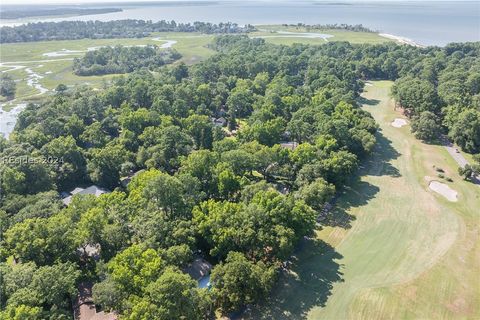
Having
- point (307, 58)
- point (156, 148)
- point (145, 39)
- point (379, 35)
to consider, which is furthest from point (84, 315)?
point (379, 35)

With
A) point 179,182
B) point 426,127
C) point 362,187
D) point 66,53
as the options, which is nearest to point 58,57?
point 66,53

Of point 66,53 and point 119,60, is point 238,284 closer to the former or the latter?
point 119,60

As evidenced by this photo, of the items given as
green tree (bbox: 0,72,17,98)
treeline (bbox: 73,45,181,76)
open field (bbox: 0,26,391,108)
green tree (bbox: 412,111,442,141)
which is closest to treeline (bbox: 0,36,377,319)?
green tree (bbox: 412,111,442,141)

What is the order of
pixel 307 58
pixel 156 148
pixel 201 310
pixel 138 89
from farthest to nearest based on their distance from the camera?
pixel 307 58, pixel 138 89, pixel 156 148, pixel 201 310

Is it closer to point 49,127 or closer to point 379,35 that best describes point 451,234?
point 49,127

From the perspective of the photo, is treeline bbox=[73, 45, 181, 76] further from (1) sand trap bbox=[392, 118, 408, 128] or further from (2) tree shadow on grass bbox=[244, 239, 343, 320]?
(2) tree shadow on grass bbox=[244, 239, 343, 320]

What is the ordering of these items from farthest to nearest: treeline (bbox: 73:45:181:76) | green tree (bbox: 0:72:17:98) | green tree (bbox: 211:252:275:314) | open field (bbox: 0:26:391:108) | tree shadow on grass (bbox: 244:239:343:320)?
treeline (bbox: 73:45:181:76) → open field (bbox: 0:26:391:108) → green tree (bbox: 0:72:17:98) → tree shadow on grass (bbox: 244:239:343:320) → green tree (bbox: 211:252:275:314)
